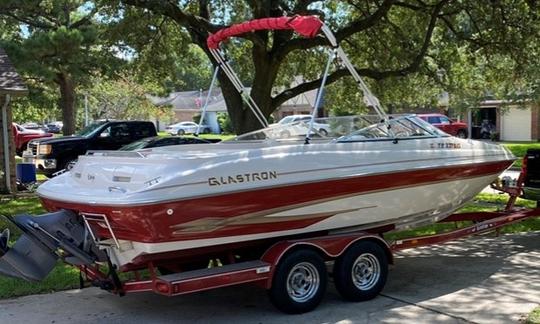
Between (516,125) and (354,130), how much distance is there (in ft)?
120

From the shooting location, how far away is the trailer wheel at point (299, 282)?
20.0 feet

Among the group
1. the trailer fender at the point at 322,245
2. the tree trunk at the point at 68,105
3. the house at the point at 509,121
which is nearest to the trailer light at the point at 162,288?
the trailer fender at the point at 322,245

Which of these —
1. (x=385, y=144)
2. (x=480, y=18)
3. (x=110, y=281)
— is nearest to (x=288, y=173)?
(x=385, y=144)

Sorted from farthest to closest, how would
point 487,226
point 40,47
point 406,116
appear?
point 40,47 → point 487,226 → point 406,116

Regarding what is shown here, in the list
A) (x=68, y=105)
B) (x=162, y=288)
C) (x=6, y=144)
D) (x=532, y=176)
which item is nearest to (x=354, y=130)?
(x=162, y=288)

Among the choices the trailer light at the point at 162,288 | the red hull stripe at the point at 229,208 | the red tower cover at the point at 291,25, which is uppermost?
the red tower cover at the point at 291,25

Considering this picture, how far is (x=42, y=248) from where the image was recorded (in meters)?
5.74

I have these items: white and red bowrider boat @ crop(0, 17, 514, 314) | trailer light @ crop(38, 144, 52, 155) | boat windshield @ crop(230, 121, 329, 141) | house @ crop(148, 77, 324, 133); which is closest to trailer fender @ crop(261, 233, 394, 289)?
white and red bowrider boat @ crop(0, 17, 514, 314)

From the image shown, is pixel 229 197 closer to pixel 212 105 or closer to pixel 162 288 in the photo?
pixel 162 288

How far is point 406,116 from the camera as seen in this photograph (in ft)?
25.4

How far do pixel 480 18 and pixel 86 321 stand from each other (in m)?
13.1

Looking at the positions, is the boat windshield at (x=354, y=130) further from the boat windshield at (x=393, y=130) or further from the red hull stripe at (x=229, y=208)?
the red hull stripe at (x=229, y=208)

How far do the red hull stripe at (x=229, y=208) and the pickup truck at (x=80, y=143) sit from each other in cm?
1234

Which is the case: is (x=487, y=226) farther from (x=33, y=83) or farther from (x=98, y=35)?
(x=33, y=83)
